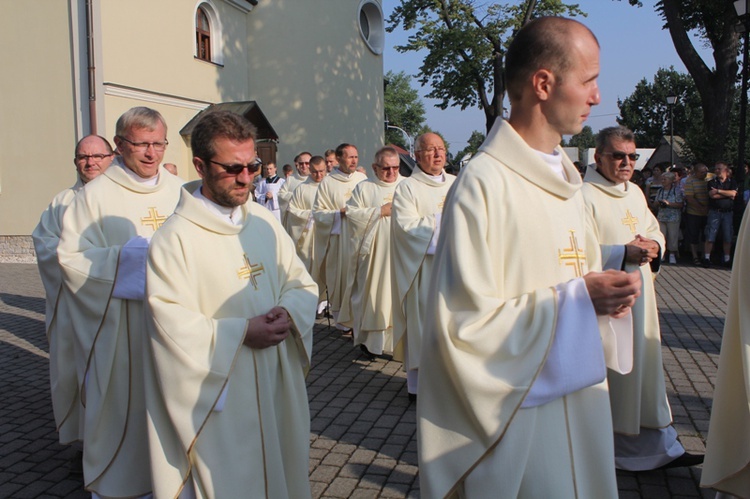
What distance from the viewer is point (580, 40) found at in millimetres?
2105

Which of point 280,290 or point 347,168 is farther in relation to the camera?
point 347,168

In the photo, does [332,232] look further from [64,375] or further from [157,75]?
[157,75]

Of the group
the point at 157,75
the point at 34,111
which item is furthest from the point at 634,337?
the point at 34,111

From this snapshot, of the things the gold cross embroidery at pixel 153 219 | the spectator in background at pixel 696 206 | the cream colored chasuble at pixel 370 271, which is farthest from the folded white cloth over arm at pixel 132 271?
the spectator in background at pixel 696 206

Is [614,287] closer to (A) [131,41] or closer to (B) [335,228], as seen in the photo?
(B) [335,228]

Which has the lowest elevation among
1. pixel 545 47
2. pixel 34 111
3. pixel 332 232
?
pixel 332 232

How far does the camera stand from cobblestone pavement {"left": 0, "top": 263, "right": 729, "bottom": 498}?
4.20 m

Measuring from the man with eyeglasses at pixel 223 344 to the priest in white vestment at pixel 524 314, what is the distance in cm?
93

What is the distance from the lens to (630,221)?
4363mm

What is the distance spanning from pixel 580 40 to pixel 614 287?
29.6 inches

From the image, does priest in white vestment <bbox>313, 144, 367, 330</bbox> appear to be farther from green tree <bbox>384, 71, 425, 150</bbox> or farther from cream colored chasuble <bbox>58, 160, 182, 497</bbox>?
green tree <bbox>384, 71, 425, 150</bbox>

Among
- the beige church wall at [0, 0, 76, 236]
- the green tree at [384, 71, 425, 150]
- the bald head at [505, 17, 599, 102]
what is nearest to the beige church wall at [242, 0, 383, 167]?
the beige church wall at [0, 0, 76, 236]

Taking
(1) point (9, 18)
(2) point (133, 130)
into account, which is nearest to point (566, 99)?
(2) point (133, 130)

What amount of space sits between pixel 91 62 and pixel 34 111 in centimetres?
217
